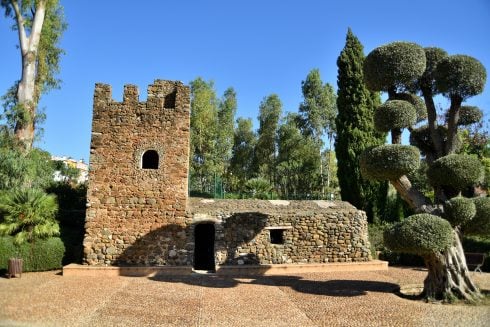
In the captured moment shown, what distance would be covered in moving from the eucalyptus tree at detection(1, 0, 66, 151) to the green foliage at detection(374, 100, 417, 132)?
16.4 m

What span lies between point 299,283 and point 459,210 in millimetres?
5294

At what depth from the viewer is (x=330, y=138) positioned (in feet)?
116

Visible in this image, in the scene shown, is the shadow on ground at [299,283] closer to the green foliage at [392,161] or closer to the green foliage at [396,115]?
the green foliage at [392,161]

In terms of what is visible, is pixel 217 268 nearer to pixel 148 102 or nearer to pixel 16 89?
pixel 148 102

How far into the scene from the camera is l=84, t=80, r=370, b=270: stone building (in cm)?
1405

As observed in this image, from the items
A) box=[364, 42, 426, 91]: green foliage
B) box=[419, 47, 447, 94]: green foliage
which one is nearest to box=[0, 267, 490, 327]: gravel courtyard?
box=[364, 42, 426, 91]: green foliage

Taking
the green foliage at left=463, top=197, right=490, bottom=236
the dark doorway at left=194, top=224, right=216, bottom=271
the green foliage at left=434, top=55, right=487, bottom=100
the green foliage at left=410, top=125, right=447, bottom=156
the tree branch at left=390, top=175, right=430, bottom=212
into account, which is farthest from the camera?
the dark doorway at left=194, top=224, right=216, bottom=271

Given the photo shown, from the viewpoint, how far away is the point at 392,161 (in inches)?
389

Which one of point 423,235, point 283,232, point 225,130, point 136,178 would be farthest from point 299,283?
point 225,130

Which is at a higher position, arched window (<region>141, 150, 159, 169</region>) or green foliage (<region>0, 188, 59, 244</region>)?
arched window (<region>141, 150, 159, 169</region>)

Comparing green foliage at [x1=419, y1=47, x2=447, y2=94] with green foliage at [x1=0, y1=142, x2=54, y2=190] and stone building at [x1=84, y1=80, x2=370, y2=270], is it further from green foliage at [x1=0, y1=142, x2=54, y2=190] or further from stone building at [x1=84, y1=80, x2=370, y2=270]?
green foliage at [x1=0, y1=142, x2=54, y2=190]

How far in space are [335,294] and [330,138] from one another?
26.1 metres

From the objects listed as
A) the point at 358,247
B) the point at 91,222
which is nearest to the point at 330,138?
the point at 358,247

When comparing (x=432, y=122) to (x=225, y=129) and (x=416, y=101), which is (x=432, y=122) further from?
(x=225, y=129)
